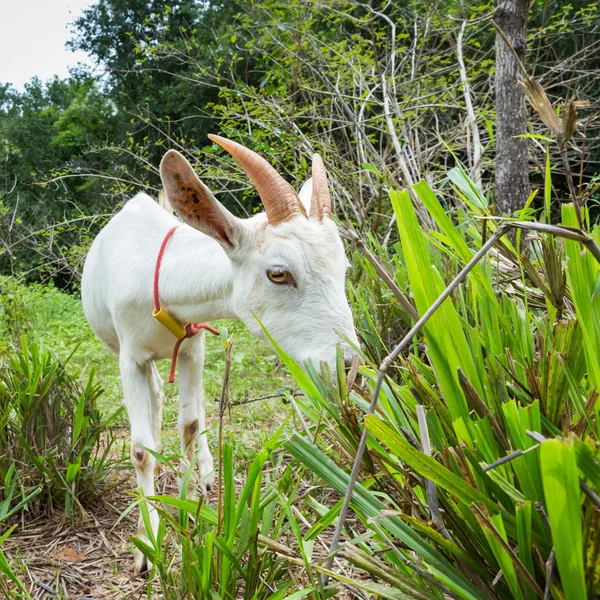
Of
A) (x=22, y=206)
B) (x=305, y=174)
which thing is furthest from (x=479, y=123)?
(x=22, y=206)

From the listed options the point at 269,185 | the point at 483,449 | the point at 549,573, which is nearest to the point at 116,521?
the point at 269,185

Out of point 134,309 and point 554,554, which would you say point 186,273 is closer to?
point 134,309

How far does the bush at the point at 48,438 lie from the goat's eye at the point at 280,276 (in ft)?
3.62

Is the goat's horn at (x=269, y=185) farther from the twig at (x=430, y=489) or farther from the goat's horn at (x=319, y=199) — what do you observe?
the twig at (x=430, y=489)

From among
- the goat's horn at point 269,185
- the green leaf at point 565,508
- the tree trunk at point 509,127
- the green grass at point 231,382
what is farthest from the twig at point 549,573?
the tree trunk at point 509,127

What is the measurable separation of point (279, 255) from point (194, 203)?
1.36 feet

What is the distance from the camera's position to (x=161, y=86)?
15.6 meters

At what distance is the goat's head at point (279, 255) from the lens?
2.24 metres

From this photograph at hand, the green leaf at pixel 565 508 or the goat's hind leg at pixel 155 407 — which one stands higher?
the green leaf at pixel 565 508

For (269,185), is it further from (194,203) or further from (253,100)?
(253,100)

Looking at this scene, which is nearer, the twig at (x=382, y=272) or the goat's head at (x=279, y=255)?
the twig at (x=382, y=272)

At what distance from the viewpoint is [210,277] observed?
2654mm

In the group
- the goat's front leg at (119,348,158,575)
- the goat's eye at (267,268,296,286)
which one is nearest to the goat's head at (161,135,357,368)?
the goat's eye at (267,268,296,286)

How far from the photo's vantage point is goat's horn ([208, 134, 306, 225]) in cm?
238
